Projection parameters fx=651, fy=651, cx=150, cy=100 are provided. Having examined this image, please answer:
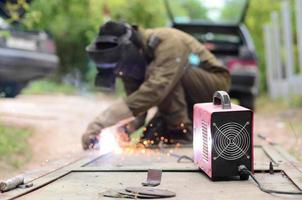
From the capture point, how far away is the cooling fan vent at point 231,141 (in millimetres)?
3494

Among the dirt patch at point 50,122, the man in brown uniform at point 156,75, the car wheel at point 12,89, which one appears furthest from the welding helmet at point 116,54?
the car wheel at point 12,89

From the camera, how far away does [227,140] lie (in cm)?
351

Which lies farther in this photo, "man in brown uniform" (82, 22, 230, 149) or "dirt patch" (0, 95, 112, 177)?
"dirt patch" (0, 95, 112, 177)

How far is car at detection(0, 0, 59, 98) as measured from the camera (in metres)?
8.69

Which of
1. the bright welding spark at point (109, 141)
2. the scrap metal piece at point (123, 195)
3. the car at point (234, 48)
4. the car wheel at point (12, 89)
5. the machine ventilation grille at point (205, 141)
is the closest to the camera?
the scrap metal piece at point (123, 195)

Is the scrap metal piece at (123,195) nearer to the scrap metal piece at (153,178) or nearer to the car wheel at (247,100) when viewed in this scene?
the scrap metal piece at (153,178)

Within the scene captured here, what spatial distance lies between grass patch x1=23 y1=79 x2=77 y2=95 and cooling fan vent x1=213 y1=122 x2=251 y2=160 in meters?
12.5

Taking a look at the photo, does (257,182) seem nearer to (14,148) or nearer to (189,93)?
(189,93)

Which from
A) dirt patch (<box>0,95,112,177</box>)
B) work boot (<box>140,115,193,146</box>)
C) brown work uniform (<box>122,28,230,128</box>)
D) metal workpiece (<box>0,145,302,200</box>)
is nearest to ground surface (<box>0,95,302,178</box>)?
dirt patch (<box>0,95,112,177</box>)

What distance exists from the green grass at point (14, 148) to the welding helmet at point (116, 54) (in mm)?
1394

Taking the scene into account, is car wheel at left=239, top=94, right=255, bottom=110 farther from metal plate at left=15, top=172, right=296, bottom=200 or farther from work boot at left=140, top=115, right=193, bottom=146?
metal plate at left=15, top=172, right=296, bottom=200

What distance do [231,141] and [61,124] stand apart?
6216 millimetres

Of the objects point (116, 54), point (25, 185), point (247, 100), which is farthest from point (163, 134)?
point (247, 100)

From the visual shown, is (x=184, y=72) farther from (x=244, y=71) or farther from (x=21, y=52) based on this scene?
(x=244, y=71)
